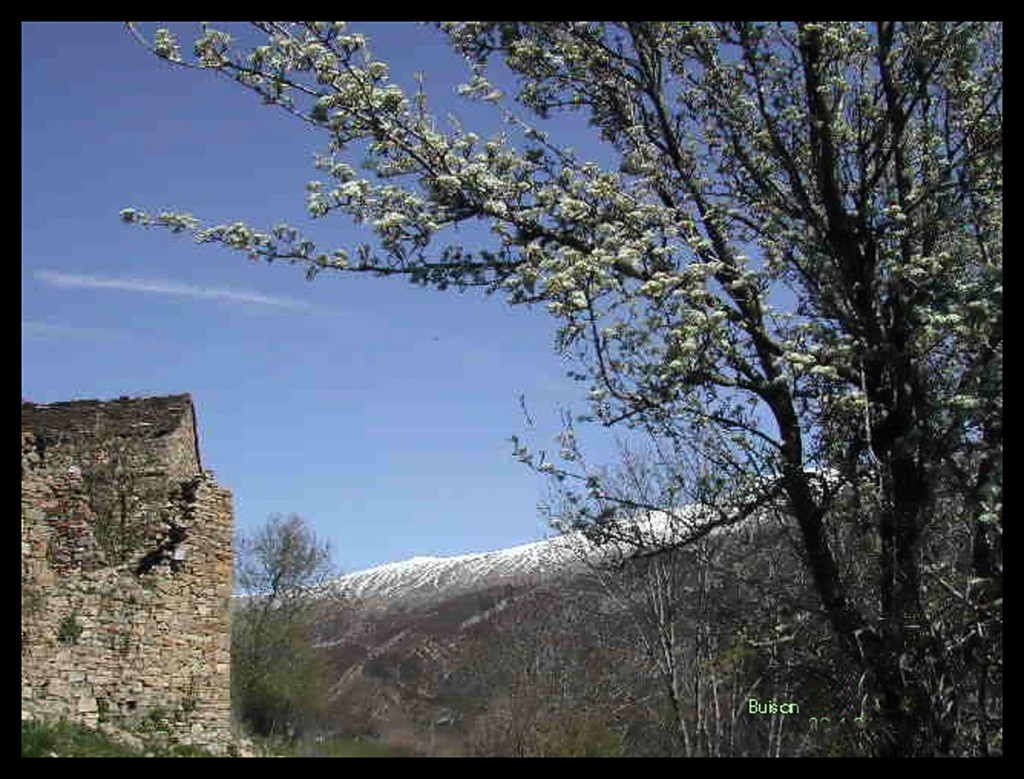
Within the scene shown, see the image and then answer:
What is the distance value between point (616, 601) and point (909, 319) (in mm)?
19231

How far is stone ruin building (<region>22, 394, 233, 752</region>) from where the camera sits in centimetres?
1577

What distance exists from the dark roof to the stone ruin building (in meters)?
0.25

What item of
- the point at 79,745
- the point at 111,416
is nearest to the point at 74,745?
the point at 79,745

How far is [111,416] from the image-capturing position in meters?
22.4

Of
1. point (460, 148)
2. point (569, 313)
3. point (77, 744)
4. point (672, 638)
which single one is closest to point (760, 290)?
point (569, 313)

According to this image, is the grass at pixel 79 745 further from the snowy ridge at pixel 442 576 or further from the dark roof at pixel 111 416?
the snowy ridge at pixel 442 576

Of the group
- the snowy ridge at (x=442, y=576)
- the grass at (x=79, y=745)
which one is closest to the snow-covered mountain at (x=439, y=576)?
the snowy ridge at (x=442, y=576)

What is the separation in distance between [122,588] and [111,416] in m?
6.55

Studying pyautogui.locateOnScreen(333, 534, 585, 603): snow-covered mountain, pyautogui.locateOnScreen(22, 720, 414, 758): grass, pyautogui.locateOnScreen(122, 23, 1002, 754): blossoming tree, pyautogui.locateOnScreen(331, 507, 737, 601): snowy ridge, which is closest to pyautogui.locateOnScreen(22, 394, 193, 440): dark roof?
pyautogui.locateOnScreen(22, 720, 414, 758): grass

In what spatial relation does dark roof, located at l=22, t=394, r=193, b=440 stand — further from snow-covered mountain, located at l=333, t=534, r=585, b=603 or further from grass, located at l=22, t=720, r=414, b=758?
snow-covered mountain, located at l=333, t=534, r=585, b=603

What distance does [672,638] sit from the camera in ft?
86.4

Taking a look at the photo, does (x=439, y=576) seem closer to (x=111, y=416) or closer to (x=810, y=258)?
(x=111, y=416)

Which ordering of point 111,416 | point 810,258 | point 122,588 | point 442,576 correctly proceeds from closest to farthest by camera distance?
point 810,258
point 122,588
point 111,416
point 442,576

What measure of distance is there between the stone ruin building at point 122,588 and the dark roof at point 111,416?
0.25 meters
